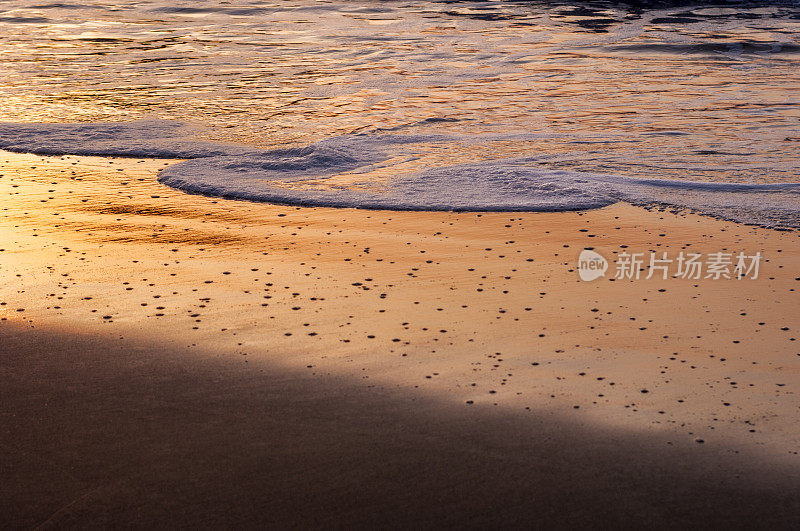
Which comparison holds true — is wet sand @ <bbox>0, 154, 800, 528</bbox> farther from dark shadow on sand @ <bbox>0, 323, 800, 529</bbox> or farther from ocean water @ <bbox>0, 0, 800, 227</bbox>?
ocean water @ <bbox>0, 0, 800, 227</bbox>

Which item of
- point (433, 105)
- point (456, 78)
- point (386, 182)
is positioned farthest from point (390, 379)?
point (456, 78)

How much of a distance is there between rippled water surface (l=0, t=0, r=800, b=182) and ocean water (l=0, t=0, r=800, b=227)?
0.04 m

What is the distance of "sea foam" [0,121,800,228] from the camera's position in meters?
5.82

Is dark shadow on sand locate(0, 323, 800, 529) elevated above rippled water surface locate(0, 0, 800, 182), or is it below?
below

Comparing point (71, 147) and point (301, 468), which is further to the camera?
point (71, 147)

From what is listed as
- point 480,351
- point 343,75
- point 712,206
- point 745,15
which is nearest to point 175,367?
point 480,351

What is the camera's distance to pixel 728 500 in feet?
8.44

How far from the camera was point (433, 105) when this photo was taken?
9383mm

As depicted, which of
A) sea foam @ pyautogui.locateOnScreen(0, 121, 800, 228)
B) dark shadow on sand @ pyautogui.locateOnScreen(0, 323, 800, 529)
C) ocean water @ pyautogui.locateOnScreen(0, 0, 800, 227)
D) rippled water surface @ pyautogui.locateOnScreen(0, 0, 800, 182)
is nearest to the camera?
→ dark shadow on sand @ pyautogui.locateOnScreen(0, 323, 800, 529)

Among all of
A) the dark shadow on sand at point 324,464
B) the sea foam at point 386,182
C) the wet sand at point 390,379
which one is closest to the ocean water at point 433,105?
the sea foam at point 386,182

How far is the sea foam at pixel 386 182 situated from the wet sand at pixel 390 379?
20.0 inches

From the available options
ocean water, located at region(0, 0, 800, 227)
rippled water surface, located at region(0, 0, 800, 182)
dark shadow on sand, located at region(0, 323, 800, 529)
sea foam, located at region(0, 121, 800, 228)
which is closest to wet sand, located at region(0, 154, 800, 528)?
dark shadow on sand, located at region(0, 323, 800, 529)

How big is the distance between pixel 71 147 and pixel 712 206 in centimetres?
530

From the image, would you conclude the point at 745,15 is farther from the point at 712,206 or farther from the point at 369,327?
the point at 369,327
